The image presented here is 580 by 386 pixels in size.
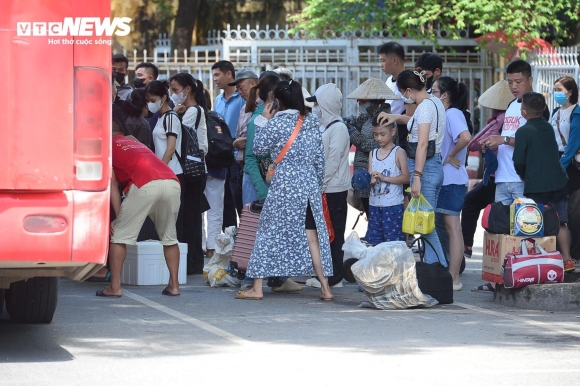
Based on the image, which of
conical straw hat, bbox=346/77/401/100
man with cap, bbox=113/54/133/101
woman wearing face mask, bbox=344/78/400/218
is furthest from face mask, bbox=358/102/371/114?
man with cap, bbox=113/54/133/101

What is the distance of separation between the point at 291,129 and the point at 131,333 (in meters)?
2.34

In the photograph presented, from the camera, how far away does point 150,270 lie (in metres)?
10.4

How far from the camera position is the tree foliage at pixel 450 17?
67.3 ft

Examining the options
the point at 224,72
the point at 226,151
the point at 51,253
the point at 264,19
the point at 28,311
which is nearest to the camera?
the point at 51,253

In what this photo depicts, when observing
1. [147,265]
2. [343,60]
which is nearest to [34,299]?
[147,265]

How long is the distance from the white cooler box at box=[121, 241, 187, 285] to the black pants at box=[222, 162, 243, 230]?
174 cm

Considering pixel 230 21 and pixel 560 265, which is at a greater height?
pixel 230 21

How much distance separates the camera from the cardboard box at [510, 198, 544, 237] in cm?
927

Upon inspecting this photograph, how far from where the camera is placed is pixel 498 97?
36.4 ft

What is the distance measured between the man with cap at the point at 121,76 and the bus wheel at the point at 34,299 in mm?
4108

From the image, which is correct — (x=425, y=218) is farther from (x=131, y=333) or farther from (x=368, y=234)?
(x=131, y=333)

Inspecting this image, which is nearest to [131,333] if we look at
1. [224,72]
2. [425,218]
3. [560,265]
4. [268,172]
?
[268,172]

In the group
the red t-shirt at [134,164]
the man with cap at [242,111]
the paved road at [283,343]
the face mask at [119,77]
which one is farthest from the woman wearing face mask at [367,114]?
the face mask at [119,77]

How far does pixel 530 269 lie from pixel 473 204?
260 cm
